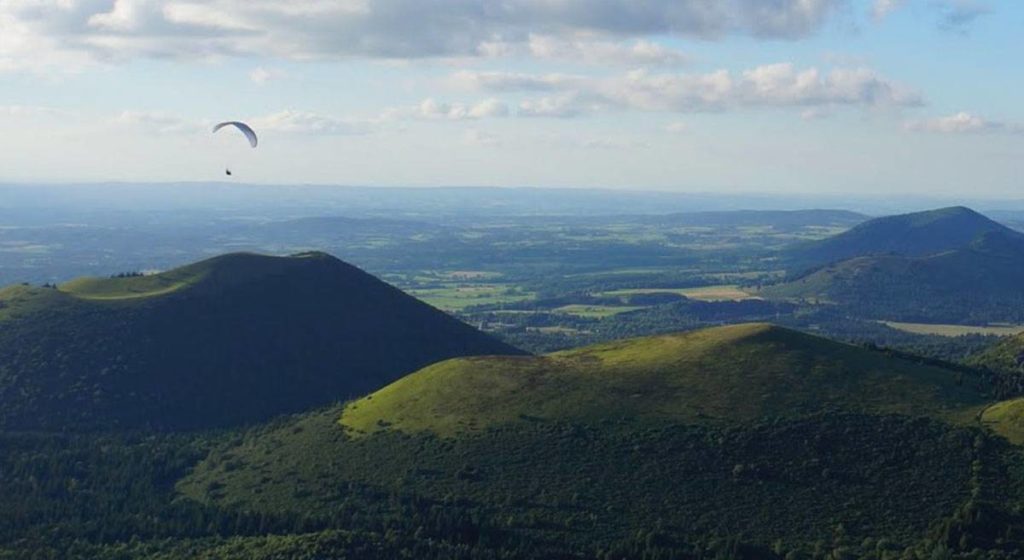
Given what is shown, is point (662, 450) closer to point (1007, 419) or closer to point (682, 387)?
point (682, 387)

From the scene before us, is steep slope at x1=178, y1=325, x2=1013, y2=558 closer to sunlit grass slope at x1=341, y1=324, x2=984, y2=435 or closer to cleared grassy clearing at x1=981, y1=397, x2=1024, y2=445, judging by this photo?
Answer: sunlit grass slope at x1=341, y1=324, x2=984, y2=435

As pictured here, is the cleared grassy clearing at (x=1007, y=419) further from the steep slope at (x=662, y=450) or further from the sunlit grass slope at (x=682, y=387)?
the sunlit grass slope at (x=682, y=387)

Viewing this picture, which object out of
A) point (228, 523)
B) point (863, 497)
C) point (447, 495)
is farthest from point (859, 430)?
point (228, 523)

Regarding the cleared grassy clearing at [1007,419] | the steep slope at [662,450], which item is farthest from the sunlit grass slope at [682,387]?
the cleared grassy clearing at [1007,419]

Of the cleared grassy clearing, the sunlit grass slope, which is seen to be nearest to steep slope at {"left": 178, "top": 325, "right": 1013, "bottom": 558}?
the sunlit grass slope

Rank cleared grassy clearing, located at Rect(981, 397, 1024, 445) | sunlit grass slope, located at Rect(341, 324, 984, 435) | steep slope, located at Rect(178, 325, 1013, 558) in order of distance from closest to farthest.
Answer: steep slope, located at Rect(178, 325, 1013, 558) → cleared grassy clearing, located at Rect(981, 397, 1024, 445) → sunlit grass slope, located at Rect(341, 324, 984, 435)

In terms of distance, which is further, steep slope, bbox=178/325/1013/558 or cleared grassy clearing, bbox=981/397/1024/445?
cleared grassy clearing, bbox=981/397/1024/445
